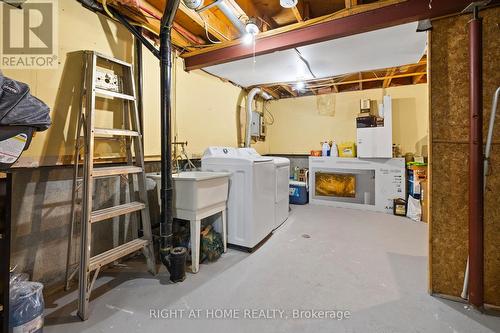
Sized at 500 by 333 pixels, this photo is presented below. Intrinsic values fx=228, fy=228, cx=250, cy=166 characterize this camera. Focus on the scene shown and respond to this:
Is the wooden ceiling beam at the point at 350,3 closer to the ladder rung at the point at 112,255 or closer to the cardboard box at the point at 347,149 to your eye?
the ladder rung at the point at 112,255

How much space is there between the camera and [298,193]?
4590 mm

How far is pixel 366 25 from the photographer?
1.93m

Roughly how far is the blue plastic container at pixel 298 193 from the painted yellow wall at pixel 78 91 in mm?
2301

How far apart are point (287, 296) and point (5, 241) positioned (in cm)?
165

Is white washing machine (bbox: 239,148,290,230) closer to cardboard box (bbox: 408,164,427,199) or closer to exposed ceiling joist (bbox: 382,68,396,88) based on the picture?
cardboard box (bbox: 408,164,427,199)

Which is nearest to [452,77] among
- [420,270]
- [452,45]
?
[452,45]

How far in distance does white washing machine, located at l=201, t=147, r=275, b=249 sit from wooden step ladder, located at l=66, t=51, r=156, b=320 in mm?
850

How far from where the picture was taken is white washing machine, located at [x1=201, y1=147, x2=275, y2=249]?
2.39 meters

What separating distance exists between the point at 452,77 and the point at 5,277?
9.41 ft

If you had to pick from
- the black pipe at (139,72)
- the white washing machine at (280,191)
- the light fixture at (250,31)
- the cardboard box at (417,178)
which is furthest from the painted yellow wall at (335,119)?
the black pipe at (139,72)

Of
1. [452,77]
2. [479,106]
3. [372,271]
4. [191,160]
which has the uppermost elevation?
[452,77]

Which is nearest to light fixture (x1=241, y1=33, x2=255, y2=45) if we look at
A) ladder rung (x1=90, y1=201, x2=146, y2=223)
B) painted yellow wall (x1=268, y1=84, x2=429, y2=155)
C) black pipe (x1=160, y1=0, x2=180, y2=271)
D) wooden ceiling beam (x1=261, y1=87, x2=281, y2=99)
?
black pipe (x1=160, y1=0, x2=180, y2=271)

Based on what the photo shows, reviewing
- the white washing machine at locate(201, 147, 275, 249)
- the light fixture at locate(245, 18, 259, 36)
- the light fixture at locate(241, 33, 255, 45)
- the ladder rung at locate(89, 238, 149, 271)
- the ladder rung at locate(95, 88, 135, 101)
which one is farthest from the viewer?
the white washing machine at locate(201, 147, 275, 249)

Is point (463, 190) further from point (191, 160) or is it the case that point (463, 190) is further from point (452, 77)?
point (191, 160)
